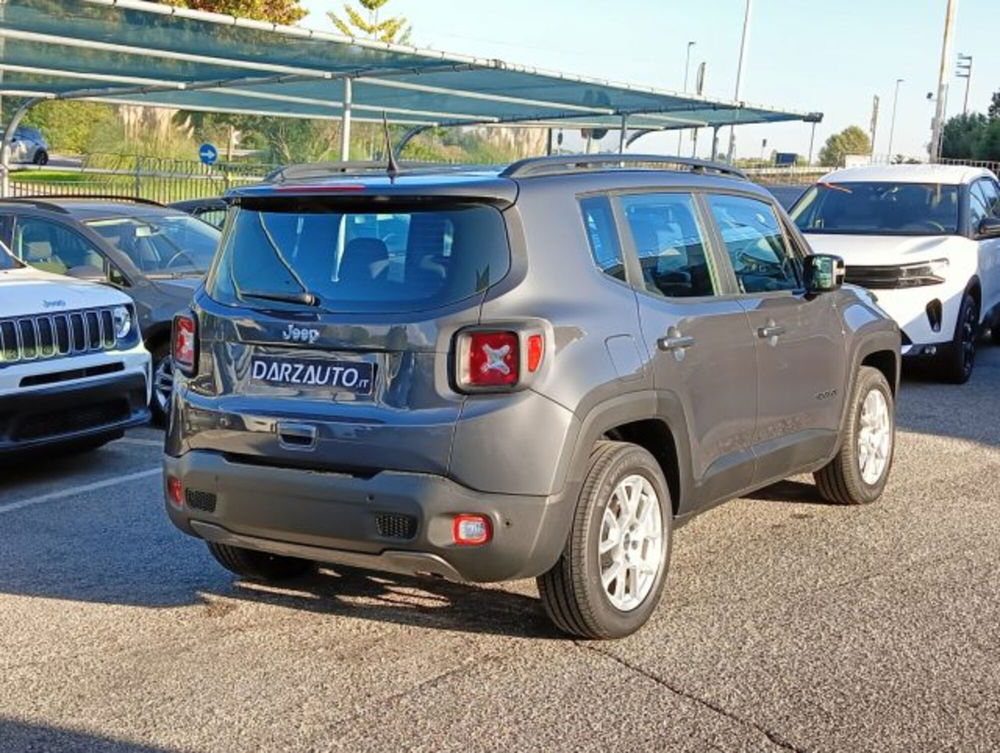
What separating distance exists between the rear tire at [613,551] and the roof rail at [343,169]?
1.34 metres

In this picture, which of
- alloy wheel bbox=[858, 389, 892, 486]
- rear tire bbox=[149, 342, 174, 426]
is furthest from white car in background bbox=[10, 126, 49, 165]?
alloy wheel bbox=[858, 389, 892, 486]

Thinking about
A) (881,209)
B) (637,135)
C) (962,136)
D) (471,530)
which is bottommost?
(471,530)

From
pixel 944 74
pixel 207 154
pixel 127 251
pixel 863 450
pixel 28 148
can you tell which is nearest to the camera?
pixel 863 450

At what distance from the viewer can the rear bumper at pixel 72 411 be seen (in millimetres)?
7367

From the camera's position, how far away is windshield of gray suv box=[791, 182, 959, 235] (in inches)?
471

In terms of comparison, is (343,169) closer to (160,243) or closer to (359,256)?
(359,256)

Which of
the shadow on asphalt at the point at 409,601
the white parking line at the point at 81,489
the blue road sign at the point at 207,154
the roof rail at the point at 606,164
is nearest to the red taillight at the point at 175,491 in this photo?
the shadow on asphalt at the point at 409,601

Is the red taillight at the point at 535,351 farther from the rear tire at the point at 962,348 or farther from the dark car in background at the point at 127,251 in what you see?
the rear tire at the point at 962,348

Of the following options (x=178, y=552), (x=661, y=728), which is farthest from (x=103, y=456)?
(x=661, y=728)

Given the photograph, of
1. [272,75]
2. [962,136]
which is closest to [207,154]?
[272,75]

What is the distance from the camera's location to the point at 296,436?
470 cm

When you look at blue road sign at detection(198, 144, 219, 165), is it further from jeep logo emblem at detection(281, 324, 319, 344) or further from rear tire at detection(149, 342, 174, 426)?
jeep logo emblem at detection(281, 324, 319, 344)

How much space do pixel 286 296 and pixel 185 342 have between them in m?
0.52

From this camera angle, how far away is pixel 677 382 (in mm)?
5207
